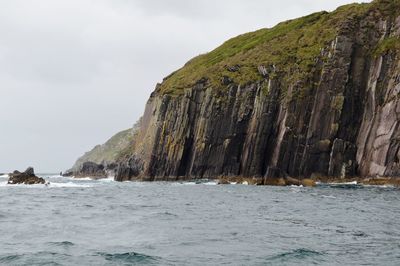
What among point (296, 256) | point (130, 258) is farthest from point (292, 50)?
point (130, 258)

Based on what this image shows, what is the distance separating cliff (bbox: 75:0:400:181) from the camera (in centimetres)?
11600

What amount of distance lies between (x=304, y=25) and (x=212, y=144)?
59276 millimetres

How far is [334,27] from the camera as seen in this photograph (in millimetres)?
139500

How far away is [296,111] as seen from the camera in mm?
124062

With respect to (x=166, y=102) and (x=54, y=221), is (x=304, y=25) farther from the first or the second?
(x=54, y=221)

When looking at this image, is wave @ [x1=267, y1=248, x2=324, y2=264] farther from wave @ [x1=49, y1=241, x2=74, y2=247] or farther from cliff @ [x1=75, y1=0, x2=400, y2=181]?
cliff @ [x1=75, y1=0, x2=400, y2=181]

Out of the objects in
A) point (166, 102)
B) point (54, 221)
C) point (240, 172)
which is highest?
point (166, 102)

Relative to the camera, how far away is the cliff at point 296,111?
116000mm

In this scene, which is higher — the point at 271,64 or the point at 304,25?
the point at 304,25

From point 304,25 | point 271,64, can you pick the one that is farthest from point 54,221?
point 304,25

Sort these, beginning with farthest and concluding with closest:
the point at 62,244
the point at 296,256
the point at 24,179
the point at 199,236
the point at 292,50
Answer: the point at 292,50 < the point at 24,179 < the point at 199,236 < the point at 62,244 < the point at 296,256

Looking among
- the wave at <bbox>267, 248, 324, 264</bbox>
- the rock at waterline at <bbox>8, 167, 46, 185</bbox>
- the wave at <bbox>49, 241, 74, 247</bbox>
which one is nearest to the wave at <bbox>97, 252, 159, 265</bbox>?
the wave at <bbox>49, 241, 74, 247</bbox>

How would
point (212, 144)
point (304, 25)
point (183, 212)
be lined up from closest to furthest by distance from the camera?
point (183, 212) → point (212, 144) → point (304, 25)

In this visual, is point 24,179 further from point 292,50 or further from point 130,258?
point 130,258
